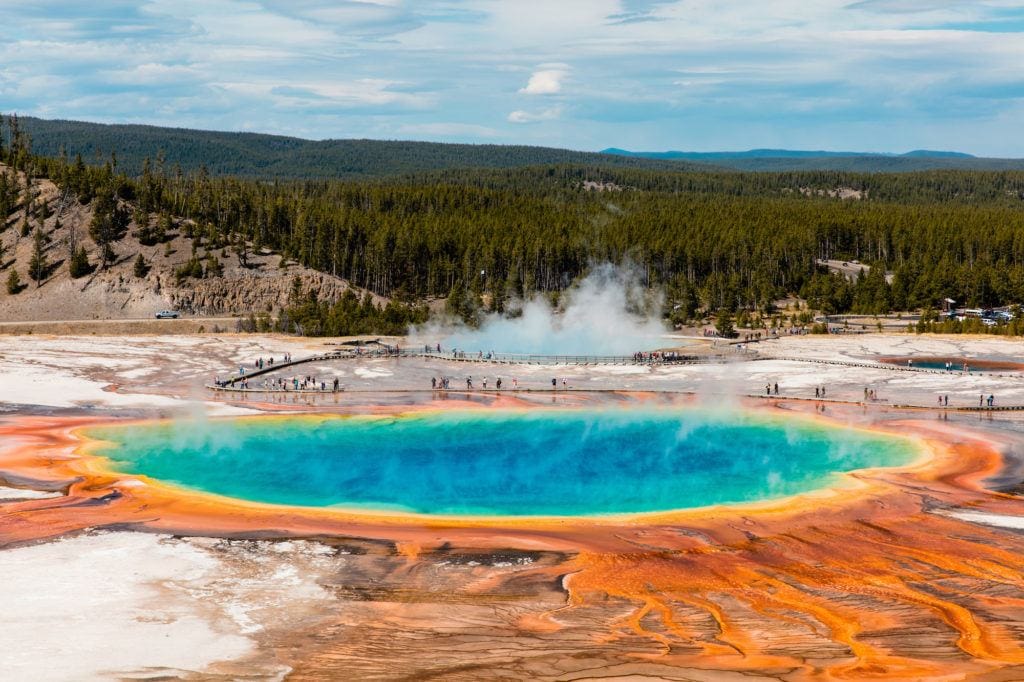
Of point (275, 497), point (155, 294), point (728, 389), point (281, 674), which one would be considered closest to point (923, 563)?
point (281, 674)

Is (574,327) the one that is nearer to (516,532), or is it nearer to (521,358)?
(521,358)

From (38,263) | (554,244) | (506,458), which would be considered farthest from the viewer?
(554,244)

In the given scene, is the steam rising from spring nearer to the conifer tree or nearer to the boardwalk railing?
the boardwalk railing

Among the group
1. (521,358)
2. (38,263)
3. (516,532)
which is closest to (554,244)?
(521,358)

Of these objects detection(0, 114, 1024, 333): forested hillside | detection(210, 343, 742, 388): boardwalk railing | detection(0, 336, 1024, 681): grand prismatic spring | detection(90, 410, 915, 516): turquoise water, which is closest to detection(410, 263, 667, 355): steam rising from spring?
detection(210, 343, 742, 388): boardwalk railing

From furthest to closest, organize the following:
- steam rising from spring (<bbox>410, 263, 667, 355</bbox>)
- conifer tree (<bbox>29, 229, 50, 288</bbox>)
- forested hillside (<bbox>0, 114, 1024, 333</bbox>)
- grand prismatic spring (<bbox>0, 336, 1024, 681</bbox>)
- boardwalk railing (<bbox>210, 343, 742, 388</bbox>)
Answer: forested hillside (<bbox>0, 114, 1024, 333</bbox>) < conifer tree (<bbox>29, 229, 50, 288</bbox>) < steam rising from spring (<bbox>410, 263, 667, 355</bbox>) < boardwalk railing (<bbox>210, 343, 742, 388</bbox>) < grand prismatic spring (<bbox>0, 336, 1024, 681</bbox>)

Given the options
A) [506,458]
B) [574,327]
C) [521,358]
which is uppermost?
[574,327]

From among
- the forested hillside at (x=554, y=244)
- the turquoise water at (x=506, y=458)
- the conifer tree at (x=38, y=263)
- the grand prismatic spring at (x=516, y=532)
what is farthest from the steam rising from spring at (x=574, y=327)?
the conifer tree at (x=38, y=263)
